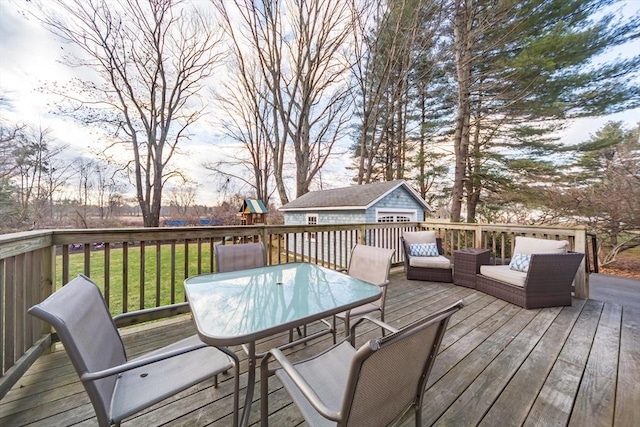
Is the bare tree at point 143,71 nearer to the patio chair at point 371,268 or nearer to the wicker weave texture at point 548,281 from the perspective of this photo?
the patio chair at point 371,268

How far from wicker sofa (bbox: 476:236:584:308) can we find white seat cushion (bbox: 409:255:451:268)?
33.6 inches

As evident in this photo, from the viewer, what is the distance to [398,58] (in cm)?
1027

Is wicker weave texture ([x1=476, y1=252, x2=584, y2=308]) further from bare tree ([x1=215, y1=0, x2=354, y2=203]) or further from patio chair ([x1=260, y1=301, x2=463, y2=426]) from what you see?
bare tree ([x1=215, y1=0, x2=354, y2=203])

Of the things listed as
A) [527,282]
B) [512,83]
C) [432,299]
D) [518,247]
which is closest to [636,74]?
[512,83]

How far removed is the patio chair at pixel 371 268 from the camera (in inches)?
85.8

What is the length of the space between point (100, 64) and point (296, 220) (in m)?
9.30

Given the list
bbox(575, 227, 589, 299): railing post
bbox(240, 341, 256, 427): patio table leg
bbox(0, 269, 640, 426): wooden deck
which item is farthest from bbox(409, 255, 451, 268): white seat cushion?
bbox(240, 341, 256, 427): patio table leg

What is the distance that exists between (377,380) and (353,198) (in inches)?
335

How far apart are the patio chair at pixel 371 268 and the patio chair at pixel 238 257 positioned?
0.98m

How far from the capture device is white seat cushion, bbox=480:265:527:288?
3435 millimetres

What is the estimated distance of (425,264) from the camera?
14.8ft

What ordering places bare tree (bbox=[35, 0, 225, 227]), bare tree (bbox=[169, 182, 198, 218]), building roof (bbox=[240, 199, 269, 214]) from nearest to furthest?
bare tree (bbox=[35, 0, 225, 227]) < building roof (bbox=[240, 199, 269, 214]) < bare tree (bbox=[169, 182, 198, 218])

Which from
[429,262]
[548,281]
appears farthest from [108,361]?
[548,281]

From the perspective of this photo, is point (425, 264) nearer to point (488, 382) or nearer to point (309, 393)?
point (488, 382)
